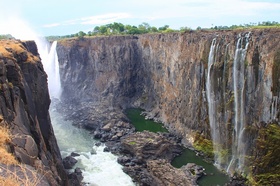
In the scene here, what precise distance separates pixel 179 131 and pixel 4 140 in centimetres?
3230

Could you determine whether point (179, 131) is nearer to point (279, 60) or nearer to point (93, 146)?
point (93, 146)

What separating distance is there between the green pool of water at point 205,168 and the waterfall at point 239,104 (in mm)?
1454

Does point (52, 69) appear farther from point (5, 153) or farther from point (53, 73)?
point (5, 153)

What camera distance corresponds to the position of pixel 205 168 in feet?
102

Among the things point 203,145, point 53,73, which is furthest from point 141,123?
point 53,73

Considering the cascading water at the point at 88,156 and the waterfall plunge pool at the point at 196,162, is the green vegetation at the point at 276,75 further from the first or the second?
the cascading water at the point at 88,156

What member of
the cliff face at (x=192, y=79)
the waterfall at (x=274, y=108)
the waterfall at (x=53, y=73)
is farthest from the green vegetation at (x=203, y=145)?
the waterfall at (x=53, y=73)

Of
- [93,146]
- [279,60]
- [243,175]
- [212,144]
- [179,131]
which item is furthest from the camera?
[179,131]

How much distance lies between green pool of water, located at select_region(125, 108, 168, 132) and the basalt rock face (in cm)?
2129

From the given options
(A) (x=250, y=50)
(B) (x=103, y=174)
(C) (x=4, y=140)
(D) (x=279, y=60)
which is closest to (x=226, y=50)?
(A) (x=250, y=50)

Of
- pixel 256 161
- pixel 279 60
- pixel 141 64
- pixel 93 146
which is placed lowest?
pixel 93 146

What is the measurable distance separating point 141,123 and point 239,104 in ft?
65.3

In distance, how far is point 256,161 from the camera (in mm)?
26922

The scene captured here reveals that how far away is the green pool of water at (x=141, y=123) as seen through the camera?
44.6 meters
